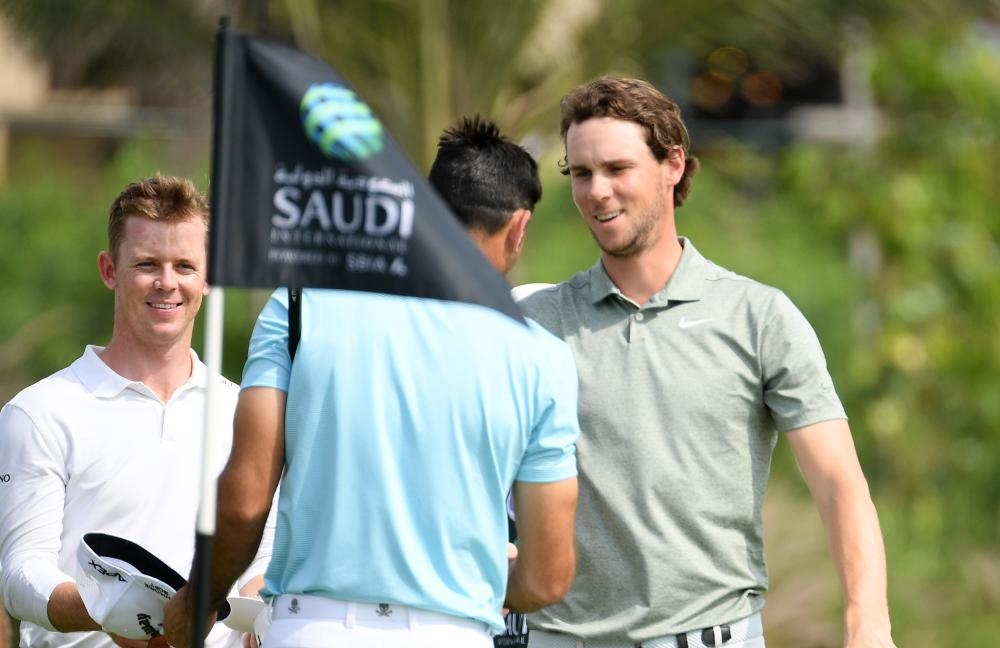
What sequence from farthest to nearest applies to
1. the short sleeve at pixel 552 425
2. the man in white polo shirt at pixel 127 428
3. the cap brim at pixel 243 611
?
the man in white polo shirt at pixel 127 428 < the cap brim at pixel 243 611 < the short sleeve at pixel 552 425

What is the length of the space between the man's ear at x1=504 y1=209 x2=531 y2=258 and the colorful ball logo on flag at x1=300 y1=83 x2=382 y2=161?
518 millimetres

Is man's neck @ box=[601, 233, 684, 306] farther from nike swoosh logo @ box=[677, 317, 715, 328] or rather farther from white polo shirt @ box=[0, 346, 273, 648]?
white polo shirt @ box=[0, 346, 273, 648]

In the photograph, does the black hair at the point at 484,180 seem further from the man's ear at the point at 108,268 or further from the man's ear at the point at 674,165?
the man's ear at the point at 108,268

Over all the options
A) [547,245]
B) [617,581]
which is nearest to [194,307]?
[617,581]

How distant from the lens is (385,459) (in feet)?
11.1

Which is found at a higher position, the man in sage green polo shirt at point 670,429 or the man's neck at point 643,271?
the man's neck at point 643,271

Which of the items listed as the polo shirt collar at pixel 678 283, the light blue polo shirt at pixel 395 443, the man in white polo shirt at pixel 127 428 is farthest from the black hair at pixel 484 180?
the man in white polo shirt at pixel 127 428

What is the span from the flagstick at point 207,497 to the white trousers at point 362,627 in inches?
7.4

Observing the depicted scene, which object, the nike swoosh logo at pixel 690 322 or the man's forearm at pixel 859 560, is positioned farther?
the nike swoosh logo at pixel 690 322

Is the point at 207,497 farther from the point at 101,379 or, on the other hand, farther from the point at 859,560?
the point at 859,560

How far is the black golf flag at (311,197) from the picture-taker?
3.29 metres

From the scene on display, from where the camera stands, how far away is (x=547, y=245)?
1273cm

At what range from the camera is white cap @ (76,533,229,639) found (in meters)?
3.88

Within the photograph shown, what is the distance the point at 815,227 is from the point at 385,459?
463 inches
